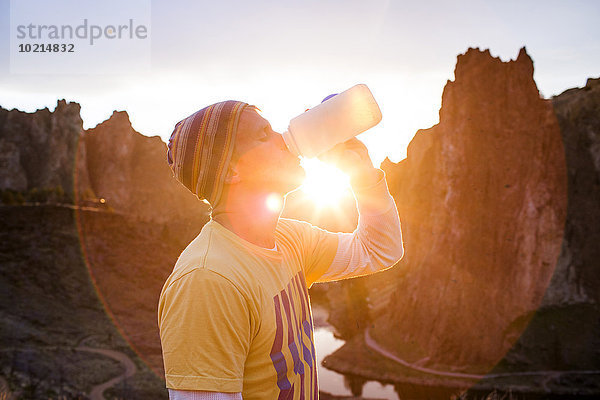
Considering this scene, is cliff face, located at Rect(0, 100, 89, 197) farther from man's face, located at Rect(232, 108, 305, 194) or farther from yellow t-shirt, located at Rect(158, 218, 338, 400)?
yellow t-shirt, located at Rect(158, 218, 338, 400)

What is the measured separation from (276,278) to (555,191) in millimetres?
32737

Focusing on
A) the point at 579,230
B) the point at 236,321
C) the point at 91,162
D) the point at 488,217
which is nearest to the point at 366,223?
the point at 236,321

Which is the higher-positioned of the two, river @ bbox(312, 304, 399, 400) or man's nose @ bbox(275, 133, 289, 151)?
man's nose @ bbox(275, 133, 289, 151)

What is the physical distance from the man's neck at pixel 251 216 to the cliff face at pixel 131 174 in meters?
69.0

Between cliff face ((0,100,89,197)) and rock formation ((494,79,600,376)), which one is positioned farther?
cliff face ((0,100,89,197))

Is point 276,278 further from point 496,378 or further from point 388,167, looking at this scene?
point 388,167

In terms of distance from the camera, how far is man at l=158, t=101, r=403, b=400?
1.35m

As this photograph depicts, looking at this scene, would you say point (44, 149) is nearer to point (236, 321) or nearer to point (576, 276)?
point (576, 276)

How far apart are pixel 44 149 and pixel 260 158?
238 ft

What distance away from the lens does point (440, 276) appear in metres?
30.0

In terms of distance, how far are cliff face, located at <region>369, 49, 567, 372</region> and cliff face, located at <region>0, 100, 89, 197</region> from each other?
2033 inches

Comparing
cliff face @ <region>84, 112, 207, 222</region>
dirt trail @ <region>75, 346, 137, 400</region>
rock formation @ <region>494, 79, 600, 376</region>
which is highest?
cliff face @ <region>84, 112, 207, 222</region>

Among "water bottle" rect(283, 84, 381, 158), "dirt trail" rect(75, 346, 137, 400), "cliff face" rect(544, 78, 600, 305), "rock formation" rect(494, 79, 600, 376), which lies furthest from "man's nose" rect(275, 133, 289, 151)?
"cliff face" rect(544, 78, 600, 305)

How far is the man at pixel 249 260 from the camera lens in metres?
1.35
